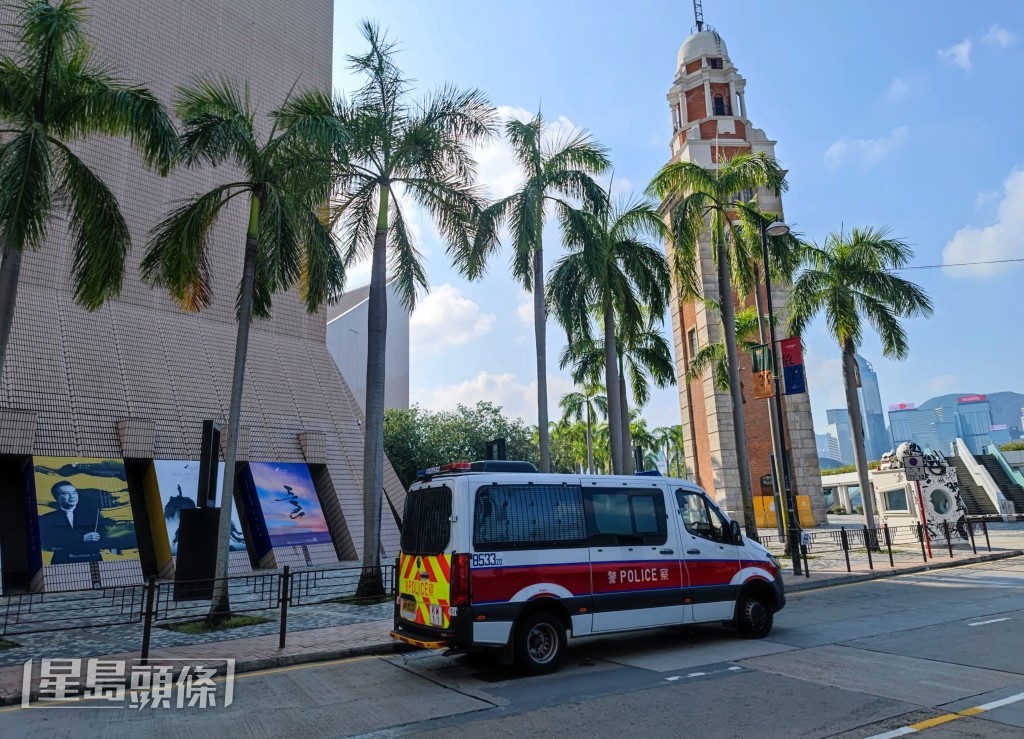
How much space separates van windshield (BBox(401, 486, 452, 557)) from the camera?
8.35 m

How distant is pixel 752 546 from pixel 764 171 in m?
16.5

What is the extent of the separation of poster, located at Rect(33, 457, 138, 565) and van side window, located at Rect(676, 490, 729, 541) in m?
16.9

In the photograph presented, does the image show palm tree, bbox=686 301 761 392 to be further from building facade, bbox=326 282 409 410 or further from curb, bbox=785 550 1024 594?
building facade, bbox=326 282 409 410

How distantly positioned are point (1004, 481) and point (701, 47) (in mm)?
35257

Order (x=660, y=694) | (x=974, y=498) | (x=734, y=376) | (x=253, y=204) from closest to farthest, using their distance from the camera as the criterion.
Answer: (x=660, y=694) < (x=253, y=204) < (x=734, y=376) < (x=974, y=498)

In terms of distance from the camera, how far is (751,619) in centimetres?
998

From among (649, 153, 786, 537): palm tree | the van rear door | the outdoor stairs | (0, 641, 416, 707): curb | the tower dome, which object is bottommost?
(0, 641, 416, 707): curb

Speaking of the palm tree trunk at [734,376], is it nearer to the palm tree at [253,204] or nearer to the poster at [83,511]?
the palm tree at [253,204]

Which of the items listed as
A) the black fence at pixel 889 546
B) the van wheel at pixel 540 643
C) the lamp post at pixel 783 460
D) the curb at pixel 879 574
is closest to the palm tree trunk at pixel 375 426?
the van wheel at pixel 540 643

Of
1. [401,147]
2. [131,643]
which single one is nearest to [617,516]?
[131,643]

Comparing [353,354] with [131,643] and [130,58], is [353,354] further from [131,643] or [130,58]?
[131,643]

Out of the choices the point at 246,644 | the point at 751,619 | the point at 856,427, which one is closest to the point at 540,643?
the point at 751,619

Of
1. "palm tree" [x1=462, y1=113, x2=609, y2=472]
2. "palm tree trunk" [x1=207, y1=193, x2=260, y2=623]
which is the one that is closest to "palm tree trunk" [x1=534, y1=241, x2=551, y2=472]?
"palm tree" [x1=462, y1=113, x2=609, y2=472]

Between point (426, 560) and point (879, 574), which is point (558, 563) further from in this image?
point (879, 574)
